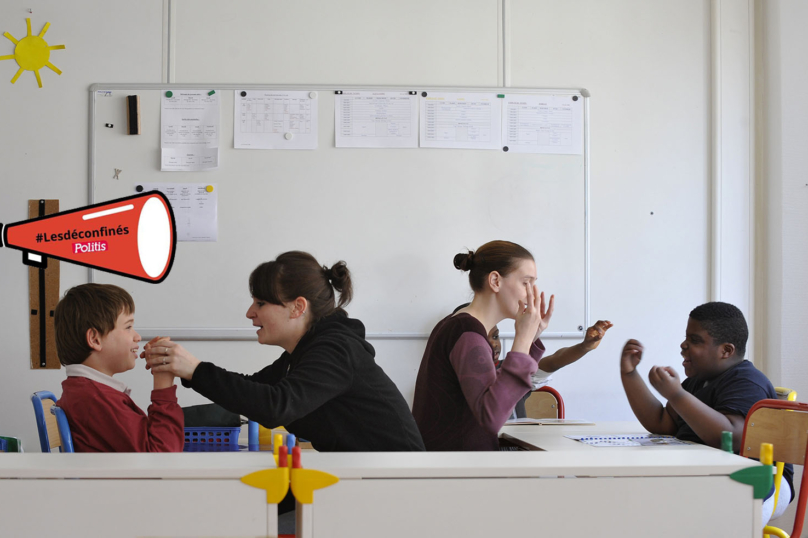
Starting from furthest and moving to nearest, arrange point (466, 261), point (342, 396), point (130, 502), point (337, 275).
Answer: point (466, 261)
point (337, 275)
point (342, 396)
point (130, 502)

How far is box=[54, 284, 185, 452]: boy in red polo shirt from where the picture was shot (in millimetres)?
1501

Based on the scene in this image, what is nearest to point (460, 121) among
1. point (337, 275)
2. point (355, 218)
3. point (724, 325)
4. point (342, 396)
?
point (355, 218)

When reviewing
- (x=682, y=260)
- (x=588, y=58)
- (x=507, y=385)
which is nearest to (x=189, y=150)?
(x=588, y=58)

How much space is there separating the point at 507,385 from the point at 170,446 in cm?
→ 78

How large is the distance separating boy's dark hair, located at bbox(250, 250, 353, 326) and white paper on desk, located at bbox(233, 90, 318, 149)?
1.57 metres

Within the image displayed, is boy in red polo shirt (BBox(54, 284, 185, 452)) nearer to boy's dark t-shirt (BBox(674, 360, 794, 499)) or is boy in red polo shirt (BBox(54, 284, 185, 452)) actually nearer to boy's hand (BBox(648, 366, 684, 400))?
boy's hand (BBox(648, 366, 684, 400))

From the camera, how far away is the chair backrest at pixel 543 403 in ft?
9.46

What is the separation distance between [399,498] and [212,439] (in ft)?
4.00

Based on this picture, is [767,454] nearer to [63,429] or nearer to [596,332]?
[596,332]

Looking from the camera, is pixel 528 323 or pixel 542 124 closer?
pixel 528 323

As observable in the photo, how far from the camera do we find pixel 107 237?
758mm

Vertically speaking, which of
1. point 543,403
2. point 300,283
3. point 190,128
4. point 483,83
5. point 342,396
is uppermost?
point 483,83

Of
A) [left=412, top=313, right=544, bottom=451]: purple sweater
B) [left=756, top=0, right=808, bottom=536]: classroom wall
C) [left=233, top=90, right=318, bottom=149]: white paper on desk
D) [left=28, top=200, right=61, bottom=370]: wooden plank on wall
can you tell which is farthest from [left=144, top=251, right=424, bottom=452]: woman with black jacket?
[left=756, top=0, right=808, bottom=536]: classroom wall

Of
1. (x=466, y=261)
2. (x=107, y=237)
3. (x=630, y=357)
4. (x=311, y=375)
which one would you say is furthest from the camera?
(x=630, y=357)
